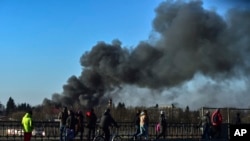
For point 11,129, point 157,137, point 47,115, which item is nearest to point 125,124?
point 157,137

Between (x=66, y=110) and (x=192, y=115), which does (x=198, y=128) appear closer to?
(x=66, y=110)

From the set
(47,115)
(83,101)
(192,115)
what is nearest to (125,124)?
(192,115)

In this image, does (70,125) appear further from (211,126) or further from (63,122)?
(211,126)

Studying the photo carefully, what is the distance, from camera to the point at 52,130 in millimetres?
28047

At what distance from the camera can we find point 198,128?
31.7 meters

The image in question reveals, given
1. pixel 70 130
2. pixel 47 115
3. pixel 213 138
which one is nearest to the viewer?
pixel 70 130

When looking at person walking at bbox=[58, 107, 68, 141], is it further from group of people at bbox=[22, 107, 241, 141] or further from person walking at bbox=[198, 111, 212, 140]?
person walking at bbox=[198, 111, 212, 140]

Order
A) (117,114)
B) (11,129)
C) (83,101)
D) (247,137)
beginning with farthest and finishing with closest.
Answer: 1. (83,101)
2. (117,114)
3. (11,129)
4. (247,137)

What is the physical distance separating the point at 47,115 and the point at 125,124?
26203 mm

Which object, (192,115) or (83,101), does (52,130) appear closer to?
(192,115)

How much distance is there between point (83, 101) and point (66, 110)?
35574 mm

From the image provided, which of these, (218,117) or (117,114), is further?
(117,114)

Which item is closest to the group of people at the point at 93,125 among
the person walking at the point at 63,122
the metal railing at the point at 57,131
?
the person walking at the point at 63,122

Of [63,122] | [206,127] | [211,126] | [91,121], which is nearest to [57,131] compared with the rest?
[63,122]
